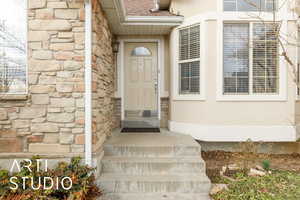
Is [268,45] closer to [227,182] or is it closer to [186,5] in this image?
[186,5]

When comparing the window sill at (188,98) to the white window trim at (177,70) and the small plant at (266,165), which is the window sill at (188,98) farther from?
the small plant at (266,165)

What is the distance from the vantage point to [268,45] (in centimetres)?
426

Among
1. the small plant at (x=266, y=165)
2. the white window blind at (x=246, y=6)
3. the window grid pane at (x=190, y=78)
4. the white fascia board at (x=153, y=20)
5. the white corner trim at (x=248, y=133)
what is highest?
the white window blind at (x=246, y=6)

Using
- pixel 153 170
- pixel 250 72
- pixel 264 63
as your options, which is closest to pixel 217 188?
pixel 153 170

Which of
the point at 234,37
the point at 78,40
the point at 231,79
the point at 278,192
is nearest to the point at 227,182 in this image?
the point at 278,192

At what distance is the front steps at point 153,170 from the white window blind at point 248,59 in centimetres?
171

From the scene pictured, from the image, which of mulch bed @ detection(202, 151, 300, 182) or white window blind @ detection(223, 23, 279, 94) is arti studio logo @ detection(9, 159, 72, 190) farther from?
white window blind @ detection(223, 23, 279, 94)

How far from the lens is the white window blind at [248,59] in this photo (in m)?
4.25

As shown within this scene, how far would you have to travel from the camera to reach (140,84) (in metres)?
5.68

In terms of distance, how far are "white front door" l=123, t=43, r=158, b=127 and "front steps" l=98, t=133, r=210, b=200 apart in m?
1.66

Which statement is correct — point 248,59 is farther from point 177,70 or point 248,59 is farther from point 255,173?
point 255,173

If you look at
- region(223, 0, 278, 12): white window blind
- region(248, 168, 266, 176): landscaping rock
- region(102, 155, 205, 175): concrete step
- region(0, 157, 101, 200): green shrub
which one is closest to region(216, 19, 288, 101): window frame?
region(223, 0, 278, 12): white window blind

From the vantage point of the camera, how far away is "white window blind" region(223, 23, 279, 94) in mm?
4254

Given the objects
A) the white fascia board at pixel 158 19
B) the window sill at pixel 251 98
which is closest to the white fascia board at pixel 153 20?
the white fascia board at pixel 158 19
